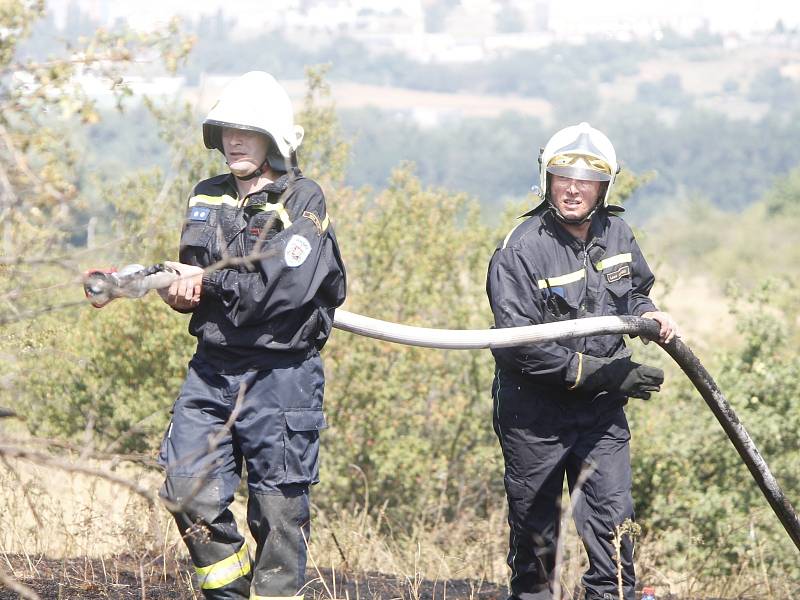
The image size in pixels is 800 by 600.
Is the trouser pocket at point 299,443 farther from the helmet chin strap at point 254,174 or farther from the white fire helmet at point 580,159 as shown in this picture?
the white fire helmet at point 580,159

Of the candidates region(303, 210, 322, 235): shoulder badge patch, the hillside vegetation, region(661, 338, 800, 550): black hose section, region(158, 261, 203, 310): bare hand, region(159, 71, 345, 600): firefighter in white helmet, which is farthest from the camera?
the hillside vegetation

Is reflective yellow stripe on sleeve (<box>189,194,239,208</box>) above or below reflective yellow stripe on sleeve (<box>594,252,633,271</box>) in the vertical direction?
above

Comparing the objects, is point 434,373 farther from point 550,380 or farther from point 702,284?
point 702,284

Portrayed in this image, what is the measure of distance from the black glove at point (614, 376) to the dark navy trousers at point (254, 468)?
1039 millimetres

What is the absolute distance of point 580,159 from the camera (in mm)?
4992

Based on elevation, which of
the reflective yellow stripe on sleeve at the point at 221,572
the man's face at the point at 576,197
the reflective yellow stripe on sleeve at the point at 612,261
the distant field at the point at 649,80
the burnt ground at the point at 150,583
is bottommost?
the burnt ground at the point at 150,583

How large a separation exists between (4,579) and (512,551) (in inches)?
116

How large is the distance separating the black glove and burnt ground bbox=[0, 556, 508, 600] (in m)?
0.99

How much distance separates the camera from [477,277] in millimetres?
11547

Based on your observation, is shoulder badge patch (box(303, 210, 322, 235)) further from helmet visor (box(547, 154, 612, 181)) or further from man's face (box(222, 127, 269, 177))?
helmet visor (box(547, 154, 612, 181))

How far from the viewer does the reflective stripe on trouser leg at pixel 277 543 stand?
426 cm

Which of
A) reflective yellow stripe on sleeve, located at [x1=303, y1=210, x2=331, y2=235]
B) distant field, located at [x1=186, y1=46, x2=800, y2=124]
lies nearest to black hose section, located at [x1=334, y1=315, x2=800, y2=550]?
reflective yellow stripe on sleeve, located at [x1=303, y1=210, x2=331, y2=235]

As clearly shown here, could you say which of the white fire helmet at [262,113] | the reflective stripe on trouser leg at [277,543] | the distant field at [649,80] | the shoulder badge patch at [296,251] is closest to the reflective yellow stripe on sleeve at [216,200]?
the white fire helmet at [262,113]

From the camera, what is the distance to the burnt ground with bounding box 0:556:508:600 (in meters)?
4.95
